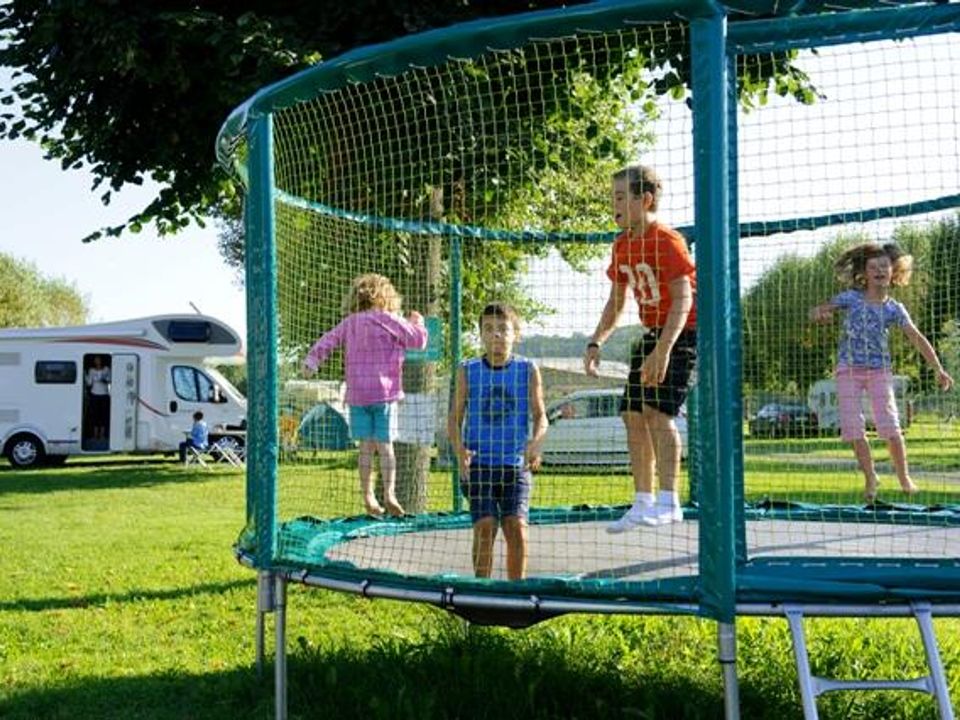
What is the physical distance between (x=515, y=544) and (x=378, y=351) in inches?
61.6

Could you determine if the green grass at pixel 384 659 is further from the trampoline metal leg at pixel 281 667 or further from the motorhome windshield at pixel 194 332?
the motorhome windshield at pixel 194 332

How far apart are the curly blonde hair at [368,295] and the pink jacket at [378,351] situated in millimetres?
35

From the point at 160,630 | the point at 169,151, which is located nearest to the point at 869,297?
the point at 160,630

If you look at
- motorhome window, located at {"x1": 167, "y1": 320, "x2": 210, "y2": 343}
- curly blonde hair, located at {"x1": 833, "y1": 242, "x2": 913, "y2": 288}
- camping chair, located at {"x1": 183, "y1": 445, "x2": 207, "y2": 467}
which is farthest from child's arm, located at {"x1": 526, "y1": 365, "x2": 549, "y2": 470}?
motorhome window, located at {"x1": 167, "y1": 320, "x2": 210, "y2": 343}

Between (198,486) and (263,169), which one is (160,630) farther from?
(198,486)

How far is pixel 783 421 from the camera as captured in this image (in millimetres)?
4570

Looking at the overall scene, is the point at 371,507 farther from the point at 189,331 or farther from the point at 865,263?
the point at 189,331

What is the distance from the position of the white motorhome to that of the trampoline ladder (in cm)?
1746

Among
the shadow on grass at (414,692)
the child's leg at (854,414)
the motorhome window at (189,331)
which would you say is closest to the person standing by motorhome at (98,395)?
the motorhome window at (189,331)

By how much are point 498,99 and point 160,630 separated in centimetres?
343

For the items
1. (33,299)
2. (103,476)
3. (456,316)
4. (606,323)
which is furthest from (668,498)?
(33,299)

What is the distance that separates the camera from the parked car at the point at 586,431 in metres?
4.23

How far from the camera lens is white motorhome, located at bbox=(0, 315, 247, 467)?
63.0ft

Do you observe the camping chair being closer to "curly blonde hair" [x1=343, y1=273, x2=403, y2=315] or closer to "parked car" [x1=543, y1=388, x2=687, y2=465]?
"curly blonde hair" [x1=343, y1=273, x2=403, y2=315]
